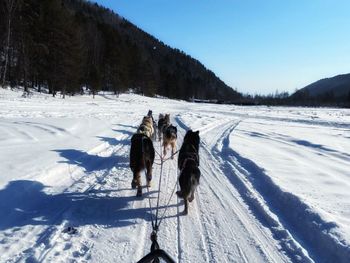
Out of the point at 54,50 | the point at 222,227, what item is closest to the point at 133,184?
the point at 222,227

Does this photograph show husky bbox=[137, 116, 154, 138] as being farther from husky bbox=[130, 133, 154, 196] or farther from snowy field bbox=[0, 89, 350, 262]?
snowy field bbox=[0, 89, 350, 262]

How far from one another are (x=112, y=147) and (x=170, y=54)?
139 meters

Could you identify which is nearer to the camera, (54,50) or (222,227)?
(222,227)

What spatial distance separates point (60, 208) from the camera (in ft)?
21.3

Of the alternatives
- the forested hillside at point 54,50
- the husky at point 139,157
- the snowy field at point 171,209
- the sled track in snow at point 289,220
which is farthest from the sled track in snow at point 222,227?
the forested hillside at point 54,50

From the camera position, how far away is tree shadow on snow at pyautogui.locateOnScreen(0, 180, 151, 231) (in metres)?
5.92

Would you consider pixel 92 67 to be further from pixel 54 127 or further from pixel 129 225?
pixel 129 225

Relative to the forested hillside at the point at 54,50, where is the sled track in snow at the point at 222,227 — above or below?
below

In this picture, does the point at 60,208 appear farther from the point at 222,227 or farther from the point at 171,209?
the point at 222,227

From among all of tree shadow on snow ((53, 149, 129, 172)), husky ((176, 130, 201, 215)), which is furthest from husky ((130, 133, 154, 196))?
tree shadow on snow ((53, 149, 129, 172))

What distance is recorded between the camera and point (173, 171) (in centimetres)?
983

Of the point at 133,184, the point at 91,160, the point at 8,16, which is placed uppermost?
the point at 8,16

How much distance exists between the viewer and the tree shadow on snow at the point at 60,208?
5922 millimetres

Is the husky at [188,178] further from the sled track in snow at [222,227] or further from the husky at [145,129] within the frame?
the husky at [145,129]
